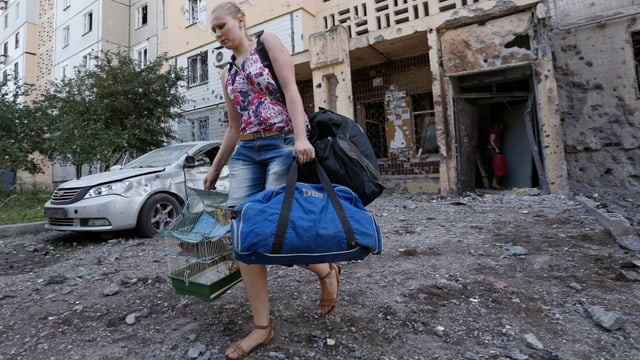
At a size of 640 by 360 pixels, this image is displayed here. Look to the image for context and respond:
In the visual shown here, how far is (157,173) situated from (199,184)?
1.97ft

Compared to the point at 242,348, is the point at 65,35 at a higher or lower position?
higher

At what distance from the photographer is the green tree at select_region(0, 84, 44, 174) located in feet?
29.8

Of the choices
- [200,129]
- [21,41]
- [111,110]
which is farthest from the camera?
[21,41]

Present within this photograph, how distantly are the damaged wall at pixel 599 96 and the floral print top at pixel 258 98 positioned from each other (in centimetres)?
770

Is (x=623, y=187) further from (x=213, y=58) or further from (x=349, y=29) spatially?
(x=213, y=58)

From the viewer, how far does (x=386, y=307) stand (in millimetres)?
2195

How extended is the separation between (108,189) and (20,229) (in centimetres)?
256

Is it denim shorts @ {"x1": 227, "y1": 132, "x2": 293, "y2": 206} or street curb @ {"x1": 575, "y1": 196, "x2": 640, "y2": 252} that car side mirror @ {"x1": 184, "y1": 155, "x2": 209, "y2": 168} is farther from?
street curb @ {"x1": 575, "y1": 196, "x2": 640, "y2": 252}

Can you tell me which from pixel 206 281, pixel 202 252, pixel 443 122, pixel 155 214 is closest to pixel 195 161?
pixel 155 214

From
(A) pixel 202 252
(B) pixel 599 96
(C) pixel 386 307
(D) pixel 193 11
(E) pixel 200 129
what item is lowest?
(C) pixel 386 307

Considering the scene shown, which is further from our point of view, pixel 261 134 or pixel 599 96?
pixel 599 96

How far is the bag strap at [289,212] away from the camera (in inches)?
52.5

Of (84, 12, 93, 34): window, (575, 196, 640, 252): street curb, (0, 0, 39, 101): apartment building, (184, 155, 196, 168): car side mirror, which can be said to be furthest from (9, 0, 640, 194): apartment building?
(0, 0, 39, 101): apartment building

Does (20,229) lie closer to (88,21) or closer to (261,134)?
(261,134)
